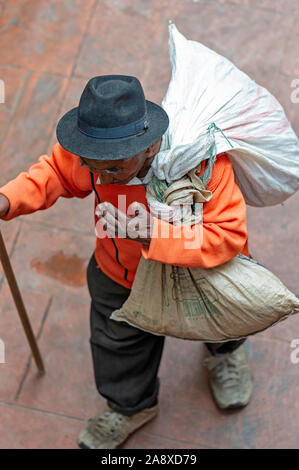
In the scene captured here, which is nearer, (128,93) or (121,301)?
(128,93)

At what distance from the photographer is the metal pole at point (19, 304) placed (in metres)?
2.24

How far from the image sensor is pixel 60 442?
2771 millimetres

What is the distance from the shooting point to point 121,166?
1897mm

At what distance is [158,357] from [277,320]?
587mm

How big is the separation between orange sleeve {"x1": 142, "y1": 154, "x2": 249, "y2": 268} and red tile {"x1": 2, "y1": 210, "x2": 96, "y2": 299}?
1.24 meters

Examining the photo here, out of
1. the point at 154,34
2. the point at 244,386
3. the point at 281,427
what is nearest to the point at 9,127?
the point at 154,34

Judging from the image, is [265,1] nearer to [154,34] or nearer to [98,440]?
[154,34]

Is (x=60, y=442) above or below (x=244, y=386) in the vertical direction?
below

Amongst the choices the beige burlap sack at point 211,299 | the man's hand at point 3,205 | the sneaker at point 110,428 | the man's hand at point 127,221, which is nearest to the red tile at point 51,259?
the sneaker at point 110,428

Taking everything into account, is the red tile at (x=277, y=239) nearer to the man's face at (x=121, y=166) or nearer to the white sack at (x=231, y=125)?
the white sack at (x=231, y=125)

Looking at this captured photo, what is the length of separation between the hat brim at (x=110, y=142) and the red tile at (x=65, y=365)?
4.16ft

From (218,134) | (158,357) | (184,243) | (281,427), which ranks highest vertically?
(218,134)

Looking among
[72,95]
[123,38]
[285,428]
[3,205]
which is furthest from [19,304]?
[123,38]

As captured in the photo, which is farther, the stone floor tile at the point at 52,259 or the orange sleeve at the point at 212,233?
the stone floor tile at the point at 52,259
